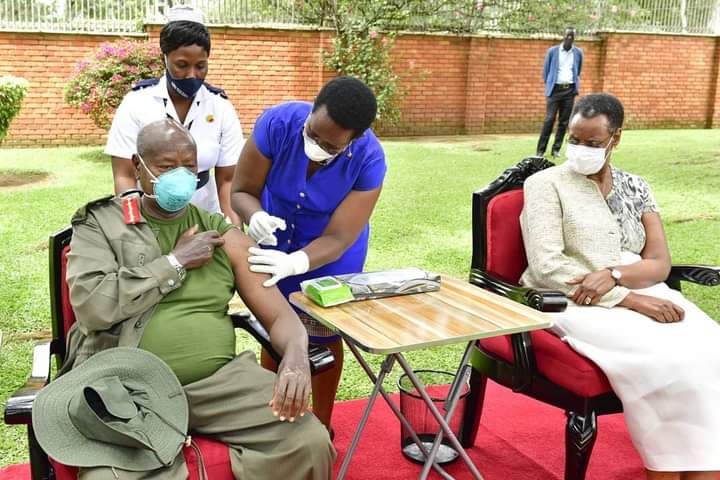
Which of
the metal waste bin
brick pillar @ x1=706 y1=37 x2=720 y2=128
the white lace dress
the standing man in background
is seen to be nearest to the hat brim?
the metal waste bin

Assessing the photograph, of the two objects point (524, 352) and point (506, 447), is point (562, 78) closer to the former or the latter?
point (506, 447)

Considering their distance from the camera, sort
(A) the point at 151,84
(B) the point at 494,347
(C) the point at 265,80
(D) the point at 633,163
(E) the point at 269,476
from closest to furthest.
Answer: (E) the point at 269,476
(B) the point at 494,347
(A) the point at 151,84
(D) the point at 633,163
(C) the point at 265,80

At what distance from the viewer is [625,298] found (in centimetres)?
278

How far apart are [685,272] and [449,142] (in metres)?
9.63

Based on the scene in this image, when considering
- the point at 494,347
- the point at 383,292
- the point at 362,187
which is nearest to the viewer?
the point at 383,292

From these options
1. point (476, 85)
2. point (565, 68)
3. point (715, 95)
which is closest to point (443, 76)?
point (476, 85)

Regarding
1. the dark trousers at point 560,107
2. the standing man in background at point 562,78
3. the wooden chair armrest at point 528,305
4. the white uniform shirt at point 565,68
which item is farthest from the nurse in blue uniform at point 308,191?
the white uniform shirt at point 565,68

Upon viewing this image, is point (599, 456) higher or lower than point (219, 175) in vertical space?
lower

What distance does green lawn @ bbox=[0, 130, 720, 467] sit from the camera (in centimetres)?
413

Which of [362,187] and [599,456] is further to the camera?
[599,456]

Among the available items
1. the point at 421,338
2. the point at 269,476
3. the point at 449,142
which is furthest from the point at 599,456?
the point at 449,142

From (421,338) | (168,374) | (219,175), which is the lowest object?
(168,374)

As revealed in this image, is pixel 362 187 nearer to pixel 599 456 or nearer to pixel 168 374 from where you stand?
pixel 168 374

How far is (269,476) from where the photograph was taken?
2016mm
